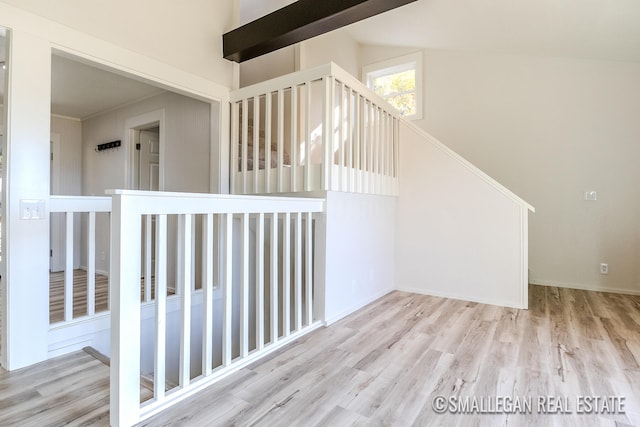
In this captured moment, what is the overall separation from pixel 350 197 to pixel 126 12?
2352 millimetres

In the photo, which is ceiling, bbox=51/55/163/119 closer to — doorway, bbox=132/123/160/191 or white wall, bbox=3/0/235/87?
doorway, bbox=132/123/160/191

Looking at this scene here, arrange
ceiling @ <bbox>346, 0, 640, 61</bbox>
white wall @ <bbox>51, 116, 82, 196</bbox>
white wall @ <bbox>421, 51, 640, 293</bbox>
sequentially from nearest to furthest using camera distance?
ceiling @ <bbox>346, 0, 640, 61</bbox> < white wall @ <bbox>421, 51, 640, 293</bbox> < white wall @ <bbox>51, 116, 82, 196</bbox>

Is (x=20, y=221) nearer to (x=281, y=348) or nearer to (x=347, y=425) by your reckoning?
(x=281, y=348)

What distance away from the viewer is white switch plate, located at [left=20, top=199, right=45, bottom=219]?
6.42 ft

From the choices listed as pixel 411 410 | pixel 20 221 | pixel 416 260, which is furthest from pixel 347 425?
pixel 416 260

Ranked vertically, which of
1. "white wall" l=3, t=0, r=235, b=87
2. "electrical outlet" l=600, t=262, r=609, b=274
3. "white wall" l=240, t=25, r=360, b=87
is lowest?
"electrical outlet" l=600, t=262, r=609, b=274

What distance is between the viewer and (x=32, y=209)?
200cm

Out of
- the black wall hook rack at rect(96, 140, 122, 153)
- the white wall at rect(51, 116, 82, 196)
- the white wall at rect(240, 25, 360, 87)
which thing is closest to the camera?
the white wall at rect(240, 25, 360, 87)

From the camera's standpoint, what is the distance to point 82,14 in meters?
2.24

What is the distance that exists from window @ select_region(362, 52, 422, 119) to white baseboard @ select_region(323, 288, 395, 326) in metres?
3.00

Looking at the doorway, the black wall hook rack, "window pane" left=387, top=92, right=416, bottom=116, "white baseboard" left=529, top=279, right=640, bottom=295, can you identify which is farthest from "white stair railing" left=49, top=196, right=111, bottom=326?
"white baseboard" left=529, top=279, right=640, bottom=295

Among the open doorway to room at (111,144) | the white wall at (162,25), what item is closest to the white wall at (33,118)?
the white wall at (162,25)

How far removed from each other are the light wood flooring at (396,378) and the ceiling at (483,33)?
278cm

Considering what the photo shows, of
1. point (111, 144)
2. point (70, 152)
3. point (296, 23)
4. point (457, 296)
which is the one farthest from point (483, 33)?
point (70, 152)
